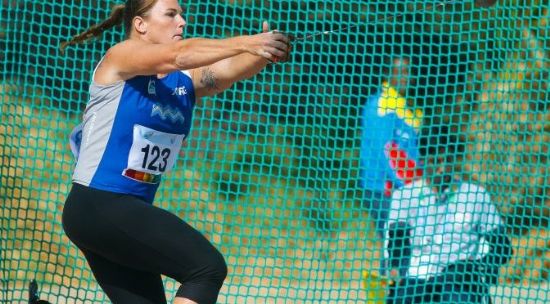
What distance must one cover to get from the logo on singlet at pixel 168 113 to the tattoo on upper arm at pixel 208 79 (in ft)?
0.97

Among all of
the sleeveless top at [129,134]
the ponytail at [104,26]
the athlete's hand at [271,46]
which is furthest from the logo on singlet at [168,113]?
the ponytail at [104,26]

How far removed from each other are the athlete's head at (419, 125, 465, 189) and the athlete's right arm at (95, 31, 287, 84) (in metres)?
3.06

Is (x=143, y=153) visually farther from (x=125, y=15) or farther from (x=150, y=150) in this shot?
(x=125, y=15)

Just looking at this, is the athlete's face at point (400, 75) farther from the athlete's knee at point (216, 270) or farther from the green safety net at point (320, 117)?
the athlete's knee at point (216, 270)

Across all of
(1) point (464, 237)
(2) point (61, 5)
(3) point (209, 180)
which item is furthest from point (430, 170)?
(2) point (61, 5)

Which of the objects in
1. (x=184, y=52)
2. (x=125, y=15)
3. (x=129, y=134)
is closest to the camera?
(x=184, y=52)

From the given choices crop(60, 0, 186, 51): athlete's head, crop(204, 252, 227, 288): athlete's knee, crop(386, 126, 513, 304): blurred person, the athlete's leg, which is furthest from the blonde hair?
crop(386, 126, 513, 304): blurred person

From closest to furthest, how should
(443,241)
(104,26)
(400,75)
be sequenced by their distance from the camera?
(104,26), (443,241), (400,75)

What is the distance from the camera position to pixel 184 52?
369 cm

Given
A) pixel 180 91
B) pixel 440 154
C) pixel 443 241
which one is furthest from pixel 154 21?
pixel 440 154

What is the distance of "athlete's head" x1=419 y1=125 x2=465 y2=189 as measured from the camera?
6.56m

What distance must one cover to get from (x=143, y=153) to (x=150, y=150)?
3 centimetres

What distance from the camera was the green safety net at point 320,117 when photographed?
6.52 m

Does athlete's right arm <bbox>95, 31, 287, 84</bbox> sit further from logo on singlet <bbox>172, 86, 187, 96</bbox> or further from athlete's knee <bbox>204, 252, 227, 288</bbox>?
athlete's knee <bbox>204, 252, 227, 288</bbox>
